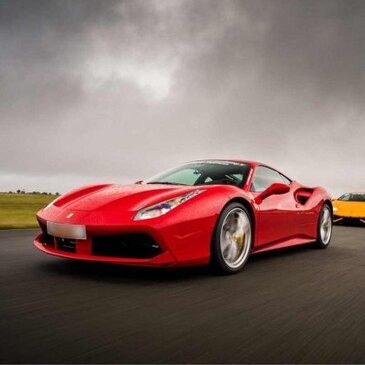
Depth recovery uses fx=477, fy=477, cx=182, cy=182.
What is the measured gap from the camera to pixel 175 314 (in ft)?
9.76

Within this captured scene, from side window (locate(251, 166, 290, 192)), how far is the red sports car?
0.06 feet

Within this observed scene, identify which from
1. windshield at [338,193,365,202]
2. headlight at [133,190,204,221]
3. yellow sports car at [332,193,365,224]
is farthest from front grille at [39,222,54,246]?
windshield at [338,193,365,202]

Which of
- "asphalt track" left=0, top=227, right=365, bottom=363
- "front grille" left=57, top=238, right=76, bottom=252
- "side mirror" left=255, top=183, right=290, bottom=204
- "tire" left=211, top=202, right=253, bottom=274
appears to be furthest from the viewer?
"side mirror" left=255, top=183, right=290, bottom=204

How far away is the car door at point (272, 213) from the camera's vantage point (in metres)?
5.10

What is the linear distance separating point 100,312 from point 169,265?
3.62ft

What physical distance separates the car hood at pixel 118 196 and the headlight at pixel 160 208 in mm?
50

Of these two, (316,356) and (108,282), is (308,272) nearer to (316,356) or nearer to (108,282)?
(108,282)

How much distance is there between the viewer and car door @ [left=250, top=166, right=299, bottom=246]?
5098 mm

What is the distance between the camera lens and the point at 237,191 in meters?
4.66

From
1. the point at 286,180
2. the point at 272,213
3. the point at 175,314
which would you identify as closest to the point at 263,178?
the point at 272,213

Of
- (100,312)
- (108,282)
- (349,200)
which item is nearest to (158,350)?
(100,312)

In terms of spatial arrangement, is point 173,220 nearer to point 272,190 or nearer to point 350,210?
point 272,190

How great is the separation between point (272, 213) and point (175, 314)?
2583 mm

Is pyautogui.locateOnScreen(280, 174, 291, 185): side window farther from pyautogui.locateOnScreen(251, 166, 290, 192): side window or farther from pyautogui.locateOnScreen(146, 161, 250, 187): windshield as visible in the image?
pyautogui.locateOnScreen(146, 161, 250, 187): windshield
